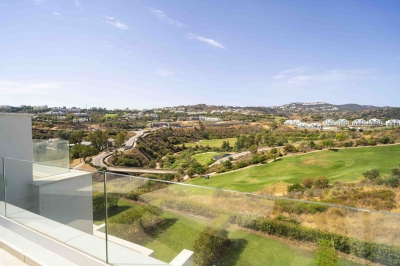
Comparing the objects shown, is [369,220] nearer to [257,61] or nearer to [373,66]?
[257,61]

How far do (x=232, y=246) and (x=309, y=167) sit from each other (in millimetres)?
30733

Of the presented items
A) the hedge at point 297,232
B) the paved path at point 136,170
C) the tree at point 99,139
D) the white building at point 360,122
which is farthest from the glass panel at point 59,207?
the white building at point 360,122

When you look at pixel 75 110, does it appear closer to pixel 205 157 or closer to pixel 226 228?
pixel 205 157

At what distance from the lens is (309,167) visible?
97.3ft

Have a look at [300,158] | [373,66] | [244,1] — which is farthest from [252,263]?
[373,66]

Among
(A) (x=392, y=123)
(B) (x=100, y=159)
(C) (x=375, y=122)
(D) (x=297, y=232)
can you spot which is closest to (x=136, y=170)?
(B) (x=100, y=159)

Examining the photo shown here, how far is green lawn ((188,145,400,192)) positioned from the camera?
2550cm

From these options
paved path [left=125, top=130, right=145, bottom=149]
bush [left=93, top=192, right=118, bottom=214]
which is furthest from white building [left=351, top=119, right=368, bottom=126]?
bush [left=93, top=192, right=118, bottom=214]

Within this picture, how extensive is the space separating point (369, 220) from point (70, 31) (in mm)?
22995

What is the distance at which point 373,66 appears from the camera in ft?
161

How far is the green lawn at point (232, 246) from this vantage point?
2.16m

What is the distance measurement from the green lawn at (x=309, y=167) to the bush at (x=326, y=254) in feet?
74.1

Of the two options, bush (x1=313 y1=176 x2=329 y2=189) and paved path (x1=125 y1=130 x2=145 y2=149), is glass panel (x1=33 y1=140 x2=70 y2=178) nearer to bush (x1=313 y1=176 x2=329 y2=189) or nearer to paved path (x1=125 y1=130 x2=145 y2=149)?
bush (x1=313 y1=176 x2=329 y2=189)

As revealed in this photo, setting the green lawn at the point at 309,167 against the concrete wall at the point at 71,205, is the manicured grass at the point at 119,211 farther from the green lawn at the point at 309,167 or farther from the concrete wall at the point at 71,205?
the green lawn at the point at 309,167
